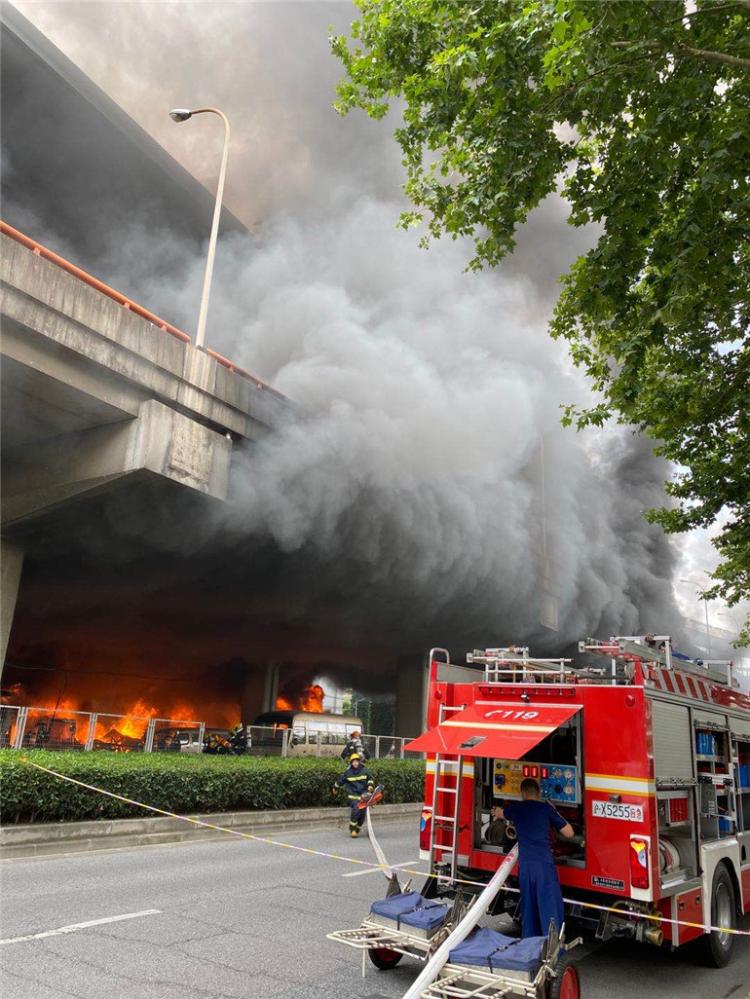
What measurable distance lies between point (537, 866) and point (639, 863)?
627mm

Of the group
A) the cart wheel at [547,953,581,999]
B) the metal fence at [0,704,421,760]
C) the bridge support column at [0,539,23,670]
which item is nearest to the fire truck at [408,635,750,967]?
the cart wheel at [547,953,581,999]

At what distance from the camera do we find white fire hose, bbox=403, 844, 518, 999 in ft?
10.6

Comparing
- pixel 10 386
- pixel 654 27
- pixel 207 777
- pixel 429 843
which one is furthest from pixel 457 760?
A: pixel 10 386

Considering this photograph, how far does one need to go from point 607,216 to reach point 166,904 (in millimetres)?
7175

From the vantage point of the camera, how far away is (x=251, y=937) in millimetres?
4867

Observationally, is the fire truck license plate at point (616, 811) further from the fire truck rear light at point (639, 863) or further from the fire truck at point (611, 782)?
the fire truck rear light at point (639, 863)

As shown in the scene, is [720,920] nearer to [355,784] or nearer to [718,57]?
[355,784]

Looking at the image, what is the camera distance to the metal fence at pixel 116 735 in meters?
10.2

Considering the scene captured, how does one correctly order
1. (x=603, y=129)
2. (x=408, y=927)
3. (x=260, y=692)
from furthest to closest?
(x=260, y=692), (x=603, y=129), (x=408, y=927)

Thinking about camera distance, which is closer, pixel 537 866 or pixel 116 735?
pixel 537 866

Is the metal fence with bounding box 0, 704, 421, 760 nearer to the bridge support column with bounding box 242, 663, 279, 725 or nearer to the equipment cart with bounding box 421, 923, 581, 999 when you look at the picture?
the equipment cart with bounding box 421, 923, 581, 999

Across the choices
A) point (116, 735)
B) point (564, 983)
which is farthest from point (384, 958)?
point (116, 735)

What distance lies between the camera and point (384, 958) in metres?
4.34

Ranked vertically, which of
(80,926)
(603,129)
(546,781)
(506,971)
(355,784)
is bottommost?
(80,926)
